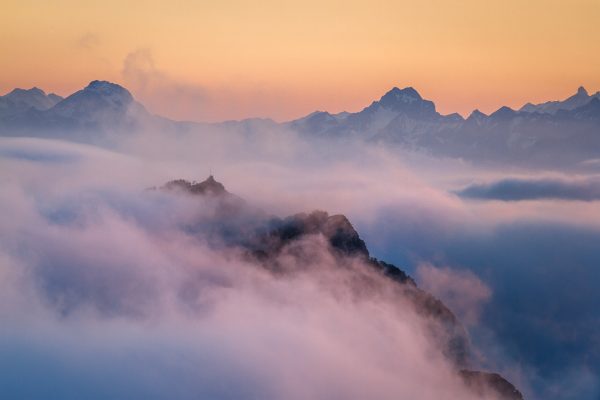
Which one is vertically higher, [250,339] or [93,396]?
[250,339]

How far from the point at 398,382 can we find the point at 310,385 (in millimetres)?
30593

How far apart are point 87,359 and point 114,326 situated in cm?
4171

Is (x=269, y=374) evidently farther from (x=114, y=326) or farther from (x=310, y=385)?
(x=114, y=326)

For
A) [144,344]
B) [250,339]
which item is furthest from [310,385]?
[144,344]

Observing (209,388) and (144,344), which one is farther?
(144,344)

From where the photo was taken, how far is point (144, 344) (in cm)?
17288

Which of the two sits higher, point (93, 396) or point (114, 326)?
point (114, 326)

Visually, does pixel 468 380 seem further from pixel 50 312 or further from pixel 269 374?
pixel 50 312

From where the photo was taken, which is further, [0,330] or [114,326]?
[114,326]

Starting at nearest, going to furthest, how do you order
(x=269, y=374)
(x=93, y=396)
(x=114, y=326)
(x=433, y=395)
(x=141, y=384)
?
(x=93, y=396)
(x=141, y=384)
(x=269, y=374)
(x=433, y=395)
(x=114, y=326)

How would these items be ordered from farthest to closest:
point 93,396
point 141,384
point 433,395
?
point 433,395 → point 141,384 → point 93,396

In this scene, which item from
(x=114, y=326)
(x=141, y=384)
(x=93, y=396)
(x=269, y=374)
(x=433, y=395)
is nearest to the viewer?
(x=93, y=396)

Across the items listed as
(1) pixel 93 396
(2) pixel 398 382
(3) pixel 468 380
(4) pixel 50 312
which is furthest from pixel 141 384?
(3) pixel 468 380

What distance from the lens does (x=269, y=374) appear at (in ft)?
554
